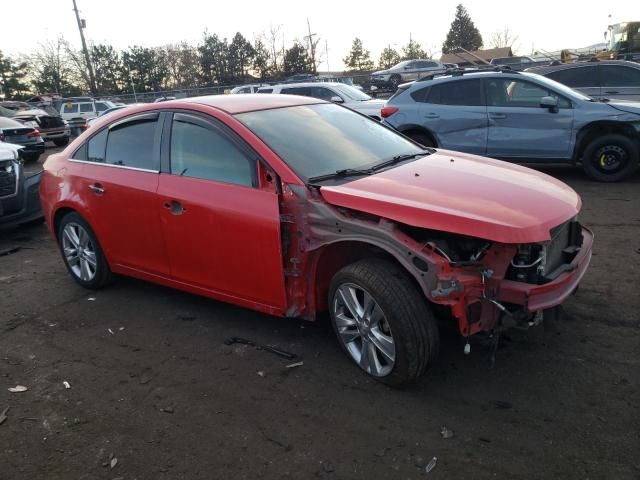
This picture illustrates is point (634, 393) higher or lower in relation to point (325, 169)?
lower

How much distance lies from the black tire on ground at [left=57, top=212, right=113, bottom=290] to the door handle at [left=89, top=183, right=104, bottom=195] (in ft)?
1.27

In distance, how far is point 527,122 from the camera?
27.0 feet

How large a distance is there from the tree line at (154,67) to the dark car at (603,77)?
4435 centimetres

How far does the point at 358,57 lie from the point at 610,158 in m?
64.7

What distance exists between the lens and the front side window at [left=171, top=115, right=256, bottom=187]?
364 centimetres

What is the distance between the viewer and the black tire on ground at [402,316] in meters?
2.96

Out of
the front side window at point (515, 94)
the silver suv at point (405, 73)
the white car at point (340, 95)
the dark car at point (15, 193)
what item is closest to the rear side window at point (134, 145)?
the dark car at point (15, 193)

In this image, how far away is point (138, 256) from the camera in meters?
4.39

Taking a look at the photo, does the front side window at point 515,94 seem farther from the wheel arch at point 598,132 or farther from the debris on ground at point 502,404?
the debris on ground at point 502,404

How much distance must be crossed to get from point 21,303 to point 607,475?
15.9ft

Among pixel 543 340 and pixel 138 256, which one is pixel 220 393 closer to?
pixel 138 256

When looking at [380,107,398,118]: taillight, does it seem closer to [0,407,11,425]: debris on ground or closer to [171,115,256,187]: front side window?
[171,115,256,187]: front side window

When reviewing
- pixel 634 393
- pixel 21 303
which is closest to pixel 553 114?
pixel 634 393

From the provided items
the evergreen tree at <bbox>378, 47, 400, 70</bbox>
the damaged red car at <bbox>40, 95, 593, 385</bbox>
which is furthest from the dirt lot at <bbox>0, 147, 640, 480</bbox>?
the evergreen tree at <bbox>378, 47, 400, 70</bbox>
